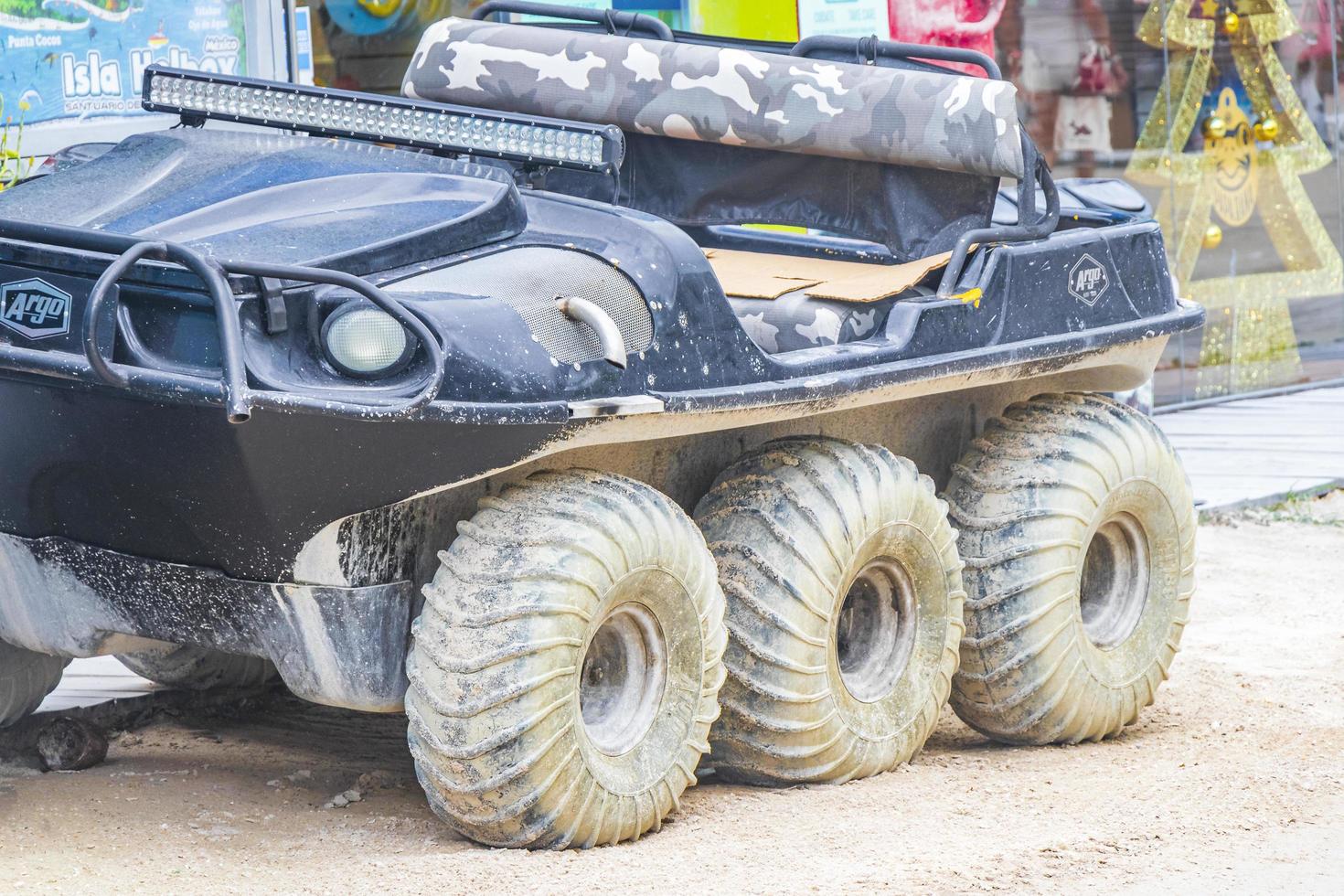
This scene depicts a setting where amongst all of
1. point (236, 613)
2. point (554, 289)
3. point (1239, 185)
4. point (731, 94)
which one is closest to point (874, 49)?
point (731, 94)

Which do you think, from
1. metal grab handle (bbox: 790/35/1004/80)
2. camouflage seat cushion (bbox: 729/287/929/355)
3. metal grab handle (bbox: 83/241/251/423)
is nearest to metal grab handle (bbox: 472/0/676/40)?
metal grab handle (bbox: 790/35/1004/80)

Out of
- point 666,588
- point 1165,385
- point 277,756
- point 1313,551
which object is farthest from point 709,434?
point 1165,385

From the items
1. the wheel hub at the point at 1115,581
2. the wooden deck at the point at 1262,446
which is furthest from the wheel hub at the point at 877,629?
the wooden deck at the point at 1262,446

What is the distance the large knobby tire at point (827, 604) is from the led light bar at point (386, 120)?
0.80 m

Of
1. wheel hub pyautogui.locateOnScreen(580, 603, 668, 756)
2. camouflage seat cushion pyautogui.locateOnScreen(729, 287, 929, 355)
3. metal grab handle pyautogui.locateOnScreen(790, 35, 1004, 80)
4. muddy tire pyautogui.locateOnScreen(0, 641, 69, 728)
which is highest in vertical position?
metal grab handle pyautogui.locateOnScreen(790, 35, 1004, 80)

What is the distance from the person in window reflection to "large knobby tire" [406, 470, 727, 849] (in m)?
6.64

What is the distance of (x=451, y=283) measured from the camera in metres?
3.58

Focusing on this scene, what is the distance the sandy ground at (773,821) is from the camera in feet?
11.8

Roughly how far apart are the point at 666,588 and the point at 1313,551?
4627 mm

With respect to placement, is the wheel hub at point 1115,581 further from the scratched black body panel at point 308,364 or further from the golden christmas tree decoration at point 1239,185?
the golden christmas tree decoration at point 1239,185

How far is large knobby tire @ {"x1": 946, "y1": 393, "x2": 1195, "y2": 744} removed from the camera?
4742 millimetres

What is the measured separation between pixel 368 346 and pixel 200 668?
1912 millimetres

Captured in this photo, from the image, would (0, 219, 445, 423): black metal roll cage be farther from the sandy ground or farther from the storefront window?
the storefront window

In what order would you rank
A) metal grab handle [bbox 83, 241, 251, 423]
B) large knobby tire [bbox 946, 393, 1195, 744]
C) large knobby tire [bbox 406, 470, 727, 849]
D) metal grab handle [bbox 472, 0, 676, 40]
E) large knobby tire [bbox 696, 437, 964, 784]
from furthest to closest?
metal grab handle [bbox 472, 0, 676, 40] < large knobby tire [bbox 946, 393, 1195, 744] < large knobby tire [bbox 696, 437, 964, 784] < large knobby tire [bbox 406, 470, 727, 849] < metal grab handle [bbox 83, 241, 251, 423]
